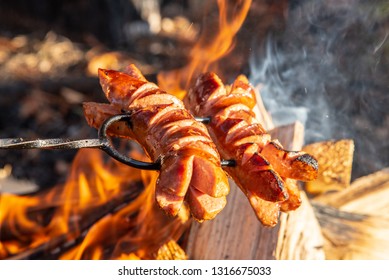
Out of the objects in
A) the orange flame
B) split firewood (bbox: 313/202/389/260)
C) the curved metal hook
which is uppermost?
the orange flame

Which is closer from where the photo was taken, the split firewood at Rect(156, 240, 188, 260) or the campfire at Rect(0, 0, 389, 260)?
the campfire at Rect(0, 0, 389, 260)

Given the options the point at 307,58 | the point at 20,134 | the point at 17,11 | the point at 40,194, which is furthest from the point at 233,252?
the point at 17,11

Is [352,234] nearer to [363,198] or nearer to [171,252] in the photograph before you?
[363,198]

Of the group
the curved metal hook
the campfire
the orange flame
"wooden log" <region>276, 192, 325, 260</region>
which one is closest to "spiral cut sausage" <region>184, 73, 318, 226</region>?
the campfire

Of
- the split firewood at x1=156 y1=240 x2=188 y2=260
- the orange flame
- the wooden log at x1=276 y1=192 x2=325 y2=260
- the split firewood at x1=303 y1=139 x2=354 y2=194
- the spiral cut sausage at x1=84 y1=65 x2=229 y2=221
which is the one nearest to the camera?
the spiral cut sausage at x1=84 y1=65 x2=229 y2=221

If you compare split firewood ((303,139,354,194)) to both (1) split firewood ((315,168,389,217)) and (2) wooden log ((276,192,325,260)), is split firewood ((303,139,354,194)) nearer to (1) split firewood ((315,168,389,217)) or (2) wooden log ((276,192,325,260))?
(1) split firewood ((315,168,389,217))
